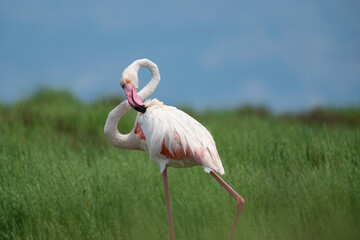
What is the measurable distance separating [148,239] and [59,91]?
9941 mm

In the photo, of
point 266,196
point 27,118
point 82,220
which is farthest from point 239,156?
point 27,118

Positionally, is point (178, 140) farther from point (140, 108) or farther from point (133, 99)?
point (133, 99)

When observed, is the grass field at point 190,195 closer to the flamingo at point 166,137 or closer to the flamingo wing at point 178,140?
the flamingo at point 166,137

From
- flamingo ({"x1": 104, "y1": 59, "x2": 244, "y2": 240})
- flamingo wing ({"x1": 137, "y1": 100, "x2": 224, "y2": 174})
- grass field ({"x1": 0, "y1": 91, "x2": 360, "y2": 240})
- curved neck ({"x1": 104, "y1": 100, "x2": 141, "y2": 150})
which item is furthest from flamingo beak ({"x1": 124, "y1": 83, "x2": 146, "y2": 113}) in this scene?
grass field ({"x1": 0, "y1": 91, "x2": 360, "y2": 240})

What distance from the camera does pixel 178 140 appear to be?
4410 millimetres

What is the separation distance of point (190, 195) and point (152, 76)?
2159mm

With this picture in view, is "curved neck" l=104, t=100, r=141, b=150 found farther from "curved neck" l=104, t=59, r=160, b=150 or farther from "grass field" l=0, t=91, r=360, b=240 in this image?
"grass field" l=0, t=91, r=360, b=240

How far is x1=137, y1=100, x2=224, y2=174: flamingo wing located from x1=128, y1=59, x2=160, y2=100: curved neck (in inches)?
16.8

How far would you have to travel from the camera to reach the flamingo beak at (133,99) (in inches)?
176

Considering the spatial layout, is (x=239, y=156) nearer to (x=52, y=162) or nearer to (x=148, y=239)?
(x=148, y=239)

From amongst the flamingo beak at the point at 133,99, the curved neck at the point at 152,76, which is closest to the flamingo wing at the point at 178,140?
the flamingo beak at the point at 133,99

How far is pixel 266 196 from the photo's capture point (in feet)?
20.7

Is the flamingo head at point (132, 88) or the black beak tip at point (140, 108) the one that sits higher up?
the flamingo head at point (132, 88)

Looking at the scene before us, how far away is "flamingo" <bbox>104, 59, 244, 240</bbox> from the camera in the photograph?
14.4ft
